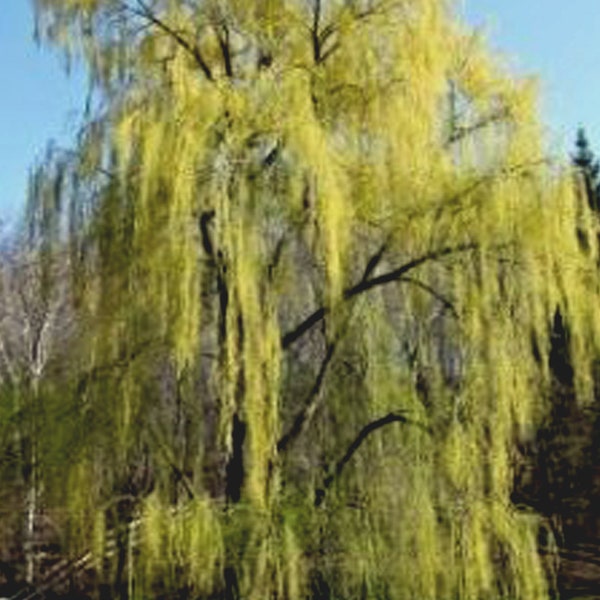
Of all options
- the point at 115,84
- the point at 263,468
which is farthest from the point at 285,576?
the point at 115,84

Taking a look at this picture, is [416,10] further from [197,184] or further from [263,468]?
[263,468]

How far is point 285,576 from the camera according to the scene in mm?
7047

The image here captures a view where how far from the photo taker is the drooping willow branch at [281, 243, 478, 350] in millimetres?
7911

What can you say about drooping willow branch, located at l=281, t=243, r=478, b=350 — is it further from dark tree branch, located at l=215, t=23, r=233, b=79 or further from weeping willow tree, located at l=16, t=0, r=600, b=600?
dark tree branch, located at l=215, t=23, r=233, b=79

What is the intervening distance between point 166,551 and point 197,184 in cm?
219

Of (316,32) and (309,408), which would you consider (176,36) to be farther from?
(309,408)

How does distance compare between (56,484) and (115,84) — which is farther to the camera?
(115,84)

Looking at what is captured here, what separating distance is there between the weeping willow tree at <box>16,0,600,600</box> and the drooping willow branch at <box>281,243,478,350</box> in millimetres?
18

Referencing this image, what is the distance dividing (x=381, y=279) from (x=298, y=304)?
1.94 ft

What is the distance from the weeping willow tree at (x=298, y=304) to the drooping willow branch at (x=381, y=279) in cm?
2

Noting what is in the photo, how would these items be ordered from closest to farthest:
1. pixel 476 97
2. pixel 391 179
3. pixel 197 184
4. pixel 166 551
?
pixel 166 551, pixel 197 184, pixel 391 179, pixel 476 97

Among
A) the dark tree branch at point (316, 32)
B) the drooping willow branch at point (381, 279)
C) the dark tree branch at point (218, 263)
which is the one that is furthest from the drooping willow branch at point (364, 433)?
the dark tree branch at point (316, 32)

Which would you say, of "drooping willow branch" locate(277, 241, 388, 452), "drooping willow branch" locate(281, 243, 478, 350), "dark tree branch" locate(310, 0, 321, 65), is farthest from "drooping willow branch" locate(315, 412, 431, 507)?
"dark tree branch" locate(310, 0, 321, 65)

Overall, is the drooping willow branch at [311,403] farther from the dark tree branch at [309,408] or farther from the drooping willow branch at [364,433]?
the drooping willow branch at [364,433]
